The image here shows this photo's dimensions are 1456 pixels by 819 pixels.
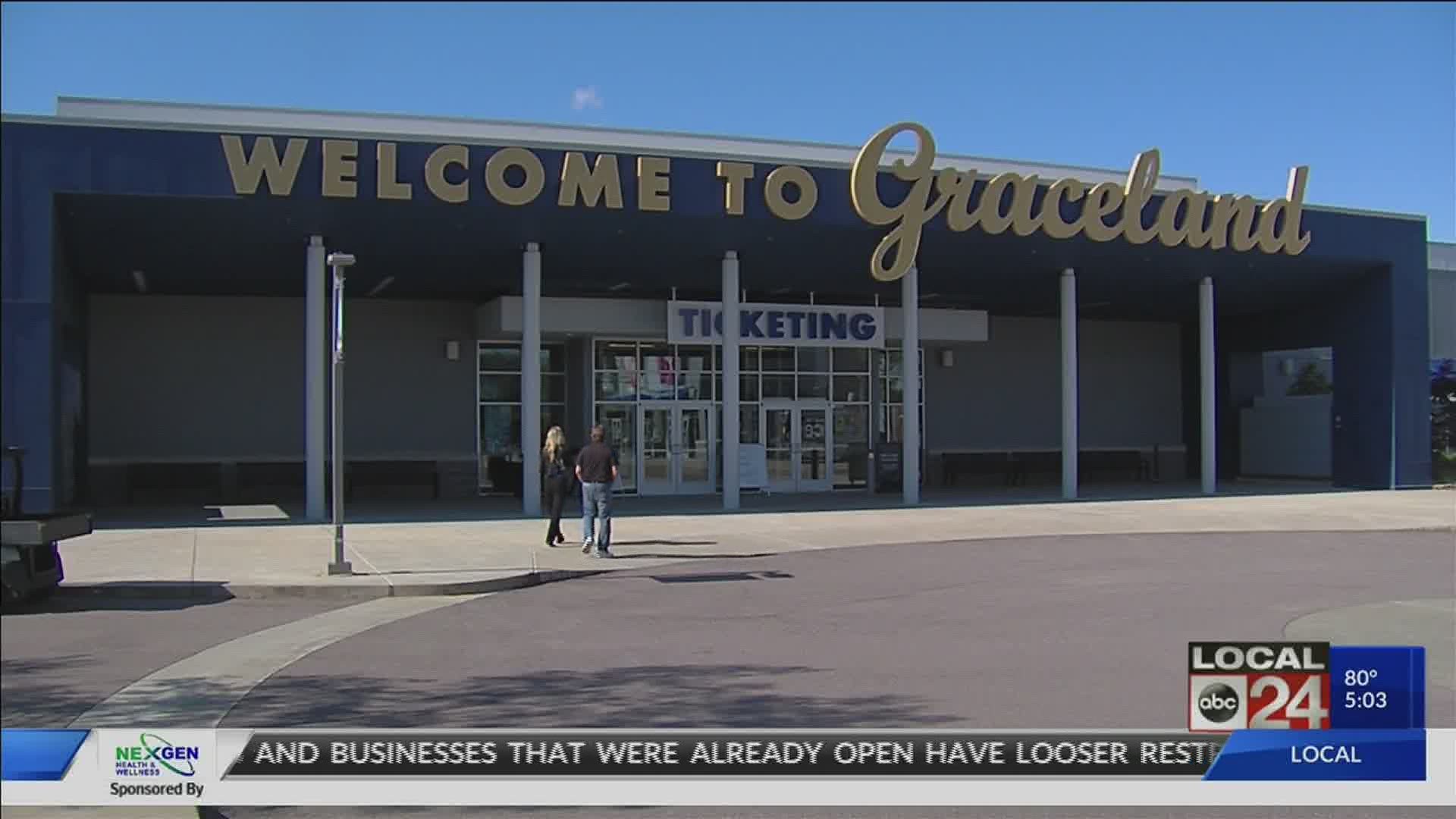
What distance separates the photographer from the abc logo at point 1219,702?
4.56 meters

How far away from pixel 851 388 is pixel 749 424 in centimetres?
293

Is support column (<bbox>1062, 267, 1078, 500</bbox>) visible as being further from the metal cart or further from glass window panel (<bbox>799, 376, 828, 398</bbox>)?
the metal cart

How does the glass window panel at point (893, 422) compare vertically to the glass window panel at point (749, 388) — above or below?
below

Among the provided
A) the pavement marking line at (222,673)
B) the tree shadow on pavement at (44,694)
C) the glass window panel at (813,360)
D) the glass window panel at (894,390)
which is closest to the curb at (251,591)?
the pavement marking line at (222,673)

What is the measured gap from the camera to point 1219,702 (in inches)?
181

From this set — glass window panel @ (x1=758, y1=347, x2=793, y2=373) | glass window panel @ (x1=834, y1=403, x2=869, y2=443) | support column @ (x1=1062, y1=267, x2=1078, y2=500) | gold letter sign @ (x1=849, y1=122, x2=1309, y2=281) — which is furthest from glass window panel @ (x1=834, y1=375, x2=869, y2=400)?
gold letter sign @ (x1=849, y1=122, x2=1309, y2=281)

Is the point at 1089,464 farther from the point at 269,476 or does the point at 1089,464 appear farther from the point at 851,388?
the point at 269,476

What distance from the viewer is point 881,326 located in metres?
26.4

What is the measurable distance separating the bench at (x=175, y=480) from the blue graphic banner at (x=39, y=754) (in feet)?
79.6

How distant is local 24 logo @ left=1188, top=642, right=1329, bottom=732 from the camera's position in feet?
14.7

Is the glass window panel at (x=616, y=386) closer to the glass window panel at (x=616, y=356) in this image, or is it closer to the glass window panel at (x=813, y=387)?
the glass window panel at (x=616, y=356)

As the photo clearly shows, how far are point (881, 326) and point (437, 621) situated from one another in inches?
658

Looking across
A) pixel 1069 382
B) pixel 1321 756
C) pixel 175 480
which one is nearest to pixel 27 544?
pixel 1321 756

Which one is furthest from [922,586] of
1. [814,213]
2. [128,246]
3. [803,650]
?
[128,246]
